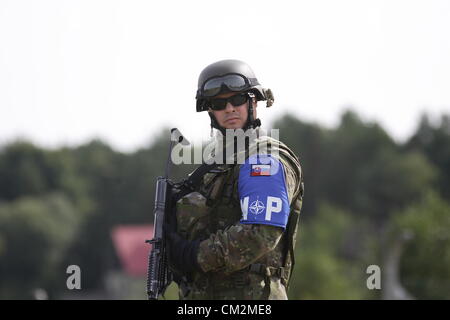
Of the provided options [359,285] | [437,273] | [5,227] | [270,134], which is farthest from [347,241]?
[270,134]

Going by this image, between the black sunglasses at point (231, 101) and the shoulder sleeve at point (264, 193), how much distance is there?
0.58 metres

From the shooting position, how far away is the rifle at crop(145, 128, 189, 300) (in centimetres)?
568

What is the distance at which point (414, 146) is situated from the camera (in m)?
88.2

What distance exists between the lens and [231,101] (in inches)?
233

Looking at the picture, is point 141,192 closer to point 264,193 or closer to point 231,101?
point 231,101

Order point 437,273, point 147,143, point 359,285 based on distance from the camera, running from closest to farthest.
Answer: point 437,273 < point 359,285 < point 147,143

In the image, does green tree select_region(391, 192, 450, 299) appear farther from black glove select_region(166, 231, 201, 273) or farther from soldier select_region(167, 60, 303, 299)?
black glove select_region(166, 231, 201, 273)

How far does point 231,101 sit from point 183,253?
1167mm

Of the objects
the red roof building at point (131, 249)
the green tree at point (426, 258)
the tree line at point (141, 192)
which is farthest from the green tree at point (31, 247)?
the green tree at point (426, 258)

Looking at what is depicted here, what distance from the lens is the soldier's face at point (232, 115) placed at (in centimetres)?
588

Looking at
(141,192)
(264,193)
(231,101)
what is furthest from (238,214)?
(141,192)

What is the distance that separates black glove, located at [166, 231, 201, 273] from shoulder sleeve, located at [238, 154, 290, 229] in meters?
0.40
